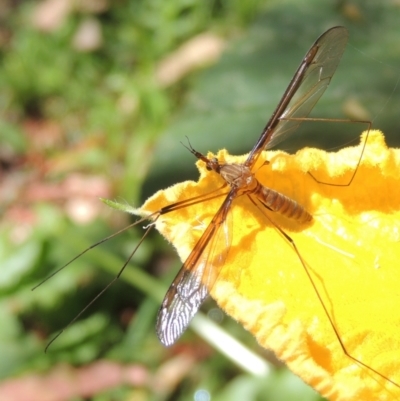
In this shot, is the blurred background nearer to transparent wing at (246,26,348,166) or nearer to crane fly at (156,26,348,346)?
crane fly at (156,26,348,346)

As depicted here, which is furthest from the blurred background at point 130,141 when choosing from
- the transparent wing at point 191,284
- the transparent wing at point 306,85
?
the transparent wing at point 306,85

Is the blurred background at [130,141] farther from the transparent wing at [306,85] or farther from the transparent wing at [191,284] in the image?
the transparent wing at [306,85]

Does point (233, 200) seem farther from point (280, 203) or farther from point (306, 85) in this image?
point (306, 85)

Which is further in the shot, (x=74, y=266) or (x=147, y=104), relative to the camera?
(x=147, y=104)

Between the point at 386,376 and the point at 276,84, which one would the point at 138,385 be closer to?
the point at 276,84

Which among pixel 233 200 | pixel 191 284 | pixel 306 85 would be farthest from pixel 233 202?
pixel 306 85

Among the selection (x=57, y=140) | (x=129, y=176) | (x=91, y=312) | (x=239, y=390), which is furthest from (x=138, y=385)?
(x=57, y=140)

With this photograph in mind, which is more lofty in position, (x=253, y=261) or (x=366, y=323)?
(x=253, y=261)
